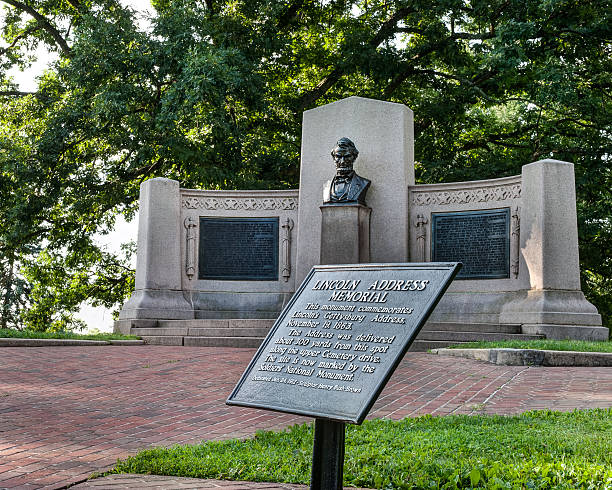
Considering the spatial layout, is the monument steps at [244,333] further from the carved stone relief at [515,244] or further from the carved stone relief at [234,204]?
the carved stone relief at [234,204]

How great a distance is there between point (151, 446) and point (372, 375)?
2562 mm

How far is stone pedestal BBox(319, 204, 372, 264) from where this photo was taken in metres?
14.8

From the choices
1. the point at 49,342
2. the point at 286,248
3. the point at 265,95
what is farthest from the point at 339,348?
the point at 265,95

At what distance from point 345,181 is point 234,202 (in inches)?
115

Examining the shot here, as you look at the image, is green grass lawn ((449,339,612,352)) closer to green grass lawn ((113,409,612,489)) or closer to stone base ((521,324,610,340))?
stone base ((521,324,610,340))

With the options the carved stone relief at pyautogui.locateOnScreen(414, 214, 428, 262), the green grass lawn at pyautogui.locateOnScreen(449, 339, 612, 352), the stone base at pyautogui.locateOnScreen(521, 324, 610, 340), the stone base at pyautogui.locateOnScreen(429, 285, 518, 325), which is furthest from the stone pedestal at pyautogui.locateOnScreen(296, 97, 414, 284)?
the green grass lawn at pyautogui.locateOnScreen(449, 339, 612, 352)

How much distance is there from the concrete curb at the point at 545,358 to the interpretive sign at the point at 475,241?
423 centimetres

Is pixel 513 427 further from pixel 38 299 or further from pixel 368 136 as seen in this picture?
pixel 38 299

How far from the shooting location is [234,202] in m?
16.7

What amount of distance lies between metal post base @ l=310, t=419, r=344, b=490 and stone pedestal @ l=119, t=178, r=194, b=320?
1202 cm

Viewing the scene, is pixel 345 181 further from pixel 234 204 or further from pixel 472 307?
pixel 472 307

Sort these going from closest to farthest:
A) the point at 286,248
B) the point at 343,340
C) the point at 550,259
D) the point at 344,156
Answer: the point at 343,340
the point at 550,259
the point at 344,156
the point at 286,248

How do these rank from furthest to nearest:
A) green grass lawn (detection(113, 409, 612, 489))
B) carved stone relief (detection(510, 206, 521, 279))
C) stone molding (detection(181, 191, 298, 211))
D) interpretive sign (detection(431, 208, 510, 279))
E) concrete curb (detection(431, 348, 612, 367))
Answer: stone molding (detection(181, 191, 298, 211)) < interpretive sign (detection(431, 208, 510, 279)) < carved stone relief (detection(510, 206, 521, 279)) < concrete curb (detection(431, 348, 612, 367)) < green grass lawn (detection(113, 409, 612, 489))

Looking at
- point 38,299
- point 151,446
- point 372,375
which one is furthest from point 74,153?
point 372,375
